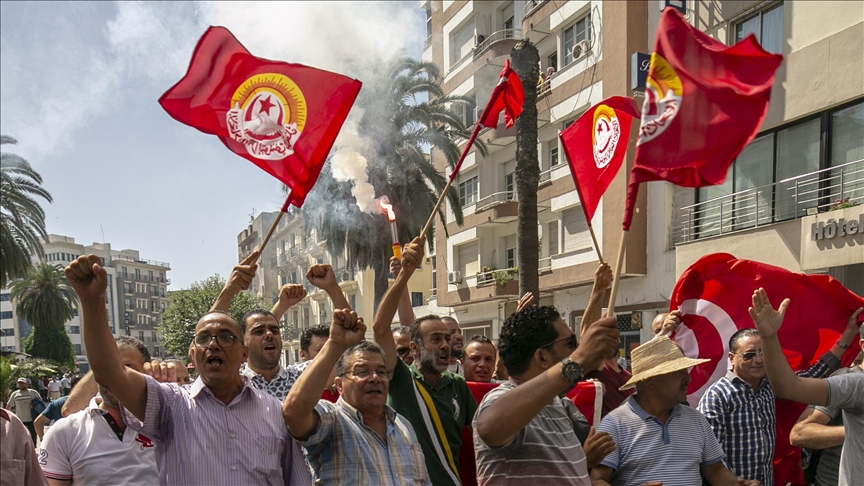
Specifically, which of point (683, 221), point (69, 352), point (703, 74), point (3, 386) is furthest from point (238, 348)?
point (69, 352)

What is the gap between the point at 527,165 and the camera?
10.3 m

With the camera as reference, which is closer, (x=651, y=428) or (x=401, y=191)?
(x=651, y=428)

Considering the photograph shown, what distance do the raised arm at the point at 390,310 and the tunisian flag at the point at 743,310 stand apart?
Result: 2764mm

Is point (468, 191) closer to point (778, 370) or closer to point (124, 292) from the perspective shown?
point (778, 370)

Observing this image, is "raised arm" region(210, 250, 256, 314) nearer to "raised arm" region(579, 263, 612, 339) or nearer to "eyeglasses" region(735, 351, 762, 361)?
"raised arm" region(579, 263, 612, 339)

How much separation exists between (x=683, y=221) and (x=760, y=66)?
13561 mm

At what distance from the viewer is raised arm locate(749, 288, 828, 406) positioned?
3.54 metres

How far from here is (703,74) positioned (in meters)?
3.59

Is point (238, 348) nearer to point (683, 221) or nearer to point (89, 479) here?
point (89, 479)

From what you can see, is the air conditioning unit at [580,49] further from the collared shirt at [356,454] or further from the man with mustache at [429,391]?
the collared shirt at [356,454]

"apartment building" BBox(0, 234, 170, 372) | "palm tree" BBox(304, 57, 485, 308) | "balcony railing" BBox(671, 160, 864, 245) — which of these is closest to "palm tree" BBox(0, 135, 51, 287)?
"palm tree" BBox(304, 57, 485, 308)

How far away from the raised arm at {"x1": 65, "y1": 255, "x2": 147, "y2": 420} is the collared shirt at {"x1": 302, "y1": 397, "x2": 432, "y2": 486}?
837mm

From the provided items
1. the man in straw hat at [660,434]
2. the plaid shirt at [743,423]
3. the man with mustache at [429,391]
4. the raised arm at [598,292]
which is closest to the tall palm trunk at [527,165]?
the raised arm at [598,292]

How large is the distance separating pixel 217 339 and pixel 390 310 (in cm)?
103
